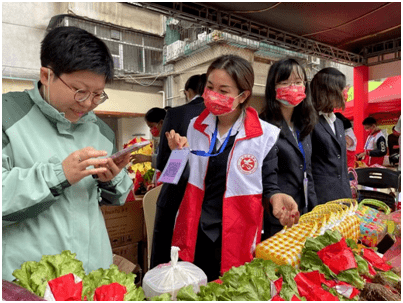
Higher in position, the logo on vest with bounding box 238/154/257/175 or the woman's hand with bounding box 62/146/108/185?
the woman's hand with bounding box 62/146/108/185

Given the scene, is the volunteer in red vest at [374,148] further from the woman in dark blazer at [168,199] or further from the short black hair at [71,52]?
the short black hair at [71,52]

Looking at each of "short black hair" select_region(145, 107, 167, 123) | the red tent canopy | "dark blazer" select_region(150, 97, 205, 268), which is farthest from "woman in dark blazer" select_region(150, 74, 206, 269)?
the red tent canopy

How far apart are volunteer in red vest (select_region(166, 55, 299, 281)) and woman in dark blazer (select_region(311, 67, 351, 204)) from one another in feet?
3.16

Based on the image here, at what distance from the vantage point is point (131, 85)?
12.1 metres

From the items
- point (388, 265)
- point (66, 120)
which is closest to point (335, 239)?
point (388, 265)

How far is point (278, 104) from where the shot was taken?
2174 millimetres

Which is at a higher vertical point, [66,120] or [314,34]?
[314,34]

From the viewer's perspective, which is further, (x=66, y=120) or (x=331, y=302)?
(x=66, y=120)

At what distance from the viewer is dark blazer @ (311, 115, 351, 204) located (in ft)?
8.25

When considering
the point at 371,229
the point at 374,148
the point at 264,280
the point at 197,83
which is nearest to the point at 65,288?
the point at 264,280

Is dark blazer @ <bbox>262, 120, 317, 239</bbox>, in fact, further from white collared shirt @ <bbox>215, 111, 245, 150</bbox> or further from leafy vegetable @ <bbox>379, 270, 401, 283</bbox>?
leafy vegetable @ <bbox>379, 270, 401, 283</bbox>

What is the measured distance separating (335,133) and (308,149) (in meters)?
0.49

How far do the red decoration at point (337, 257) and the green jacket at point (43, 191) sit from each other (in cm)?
83

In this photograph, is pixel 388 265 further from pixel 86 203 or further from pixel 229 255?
pixel 86 203
